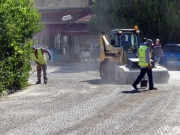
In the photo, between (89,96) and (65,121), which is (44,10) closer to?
(89,96)

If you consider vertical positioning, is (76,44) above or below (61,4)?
below

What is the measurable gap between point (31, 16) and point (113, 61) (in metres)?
5.00

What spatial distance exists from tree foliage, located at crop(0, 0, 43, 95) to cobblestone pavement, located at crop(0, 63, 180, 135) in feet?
2.15

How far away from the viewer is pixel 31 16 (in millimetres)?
18078

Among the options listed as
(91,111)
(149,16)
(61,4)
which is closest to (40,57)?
(91,111)

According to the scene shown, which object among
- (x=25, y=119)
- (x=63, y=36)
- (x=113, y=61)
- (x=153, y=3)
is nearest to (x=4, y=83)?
(x=25, y=119)

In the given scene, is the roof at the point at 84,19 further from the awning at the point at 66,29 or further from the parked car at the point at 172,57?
the parked car at the point at 172,57

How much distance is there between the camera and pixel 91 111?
40.9 ft

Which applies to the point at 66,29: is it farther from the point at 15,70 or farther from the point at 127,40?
the point at 15,70

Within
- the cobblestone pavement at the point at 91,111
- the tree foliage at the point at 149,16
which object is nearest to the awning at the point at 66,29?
the tree foliage at the point at 149,16

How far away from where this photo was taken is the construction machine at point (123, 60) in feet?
→ 64.8

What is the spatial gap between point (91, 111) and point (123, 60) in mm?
8547

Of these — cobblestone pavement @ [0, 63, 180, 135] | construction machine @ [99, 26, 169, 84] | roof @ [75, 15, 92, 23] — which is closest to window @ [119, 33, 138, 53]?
construction machine @ [99, 26, 169, 84]

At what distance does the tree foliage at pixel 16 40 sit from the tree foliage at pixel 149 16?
1557 cm
